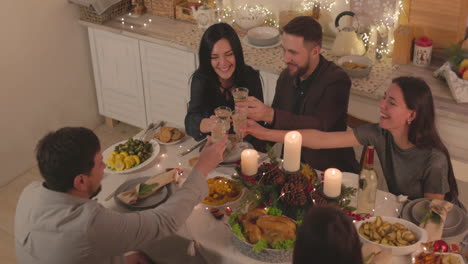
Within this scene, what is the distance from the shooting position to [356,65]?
3355 mm

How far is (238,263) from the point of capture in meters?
1.95

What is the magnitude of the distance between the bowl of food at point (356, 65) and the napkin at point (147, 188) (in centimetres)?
140

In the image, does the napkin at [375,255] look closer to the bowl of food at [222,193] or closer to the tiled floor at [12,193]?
the bowl of food at [222,193]

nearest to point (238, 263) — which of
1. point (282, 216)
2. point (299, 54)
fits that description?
point (282, 216)

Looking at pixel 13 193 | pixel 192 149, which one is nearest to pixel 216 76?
pixel 192 149

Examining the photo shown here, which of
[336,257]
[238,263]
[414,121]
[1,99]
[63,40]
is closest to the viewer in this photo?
[336,257]

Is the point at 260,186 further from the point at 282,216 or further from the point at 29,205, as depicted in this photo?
the point at 29,205

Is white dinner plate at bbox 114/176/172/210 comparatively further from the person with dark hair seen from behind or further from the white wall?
the white wall

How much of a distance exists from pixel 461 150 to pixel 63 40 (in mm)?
2704

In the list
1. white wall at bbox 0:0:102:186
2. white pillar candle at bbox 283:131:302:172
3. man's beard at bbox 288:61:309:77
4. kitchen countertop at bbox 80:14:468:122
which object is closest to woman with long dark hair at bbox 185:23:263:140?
man's beard at bbox 288:61:309:77

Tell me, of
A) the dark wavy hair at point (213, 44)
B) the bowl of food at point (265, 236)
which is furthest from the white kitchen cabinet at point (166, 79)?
the bowl of food at point (265, 236)

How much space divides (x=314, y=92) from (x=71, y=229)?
4.64 feet

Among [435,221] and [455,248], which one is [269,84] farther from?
[455,248]

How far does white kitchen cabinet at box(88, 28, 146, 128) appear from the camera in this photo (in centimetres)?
399
